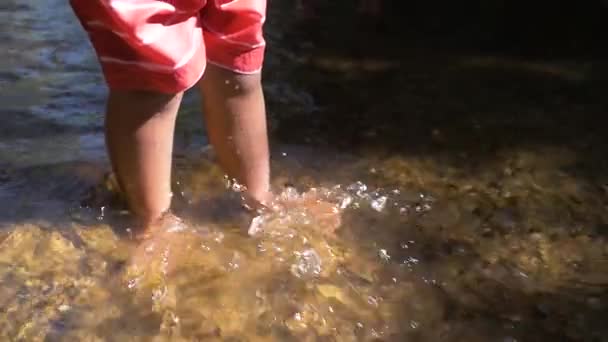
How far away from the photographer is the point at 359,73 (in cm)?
185

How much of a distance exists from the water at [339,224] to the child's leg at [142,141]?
0.27 ft

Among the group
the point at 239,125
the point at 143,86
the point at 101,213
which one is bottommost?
the point at 101,213

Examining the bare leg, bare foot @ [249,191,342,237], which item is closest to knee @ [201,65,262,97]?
the bare leg

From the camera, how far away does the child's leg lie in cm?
114

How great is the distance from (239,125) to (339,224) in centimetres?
22

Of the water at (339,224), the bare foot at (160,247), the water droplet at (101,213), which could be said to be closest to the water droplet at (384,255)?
the water at (339,224)

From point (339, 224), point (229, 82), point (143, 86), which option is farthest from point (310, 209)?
point (143, 86)

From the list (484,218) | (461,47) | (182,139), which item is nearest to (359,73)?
(461,47)

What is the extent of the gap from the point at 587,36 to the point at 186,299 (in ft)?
4.11

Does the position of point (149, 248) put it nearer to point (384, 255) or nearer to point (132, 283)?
point (132, 283)

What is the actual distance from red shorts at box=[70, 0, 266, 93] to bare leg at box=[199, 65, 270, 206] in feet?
0.11

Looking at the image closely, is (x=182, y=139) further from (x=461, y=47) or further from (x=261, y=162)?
(x=461, y=47)

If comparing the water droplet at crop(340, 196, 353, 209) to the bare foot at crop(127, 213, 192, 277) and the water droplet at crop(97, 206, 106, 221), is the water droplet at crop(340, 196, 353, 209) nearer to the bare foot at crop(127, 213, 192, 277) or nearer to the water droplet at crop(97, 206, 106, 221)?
the bare foot at crop(127, 213, 192, 277)

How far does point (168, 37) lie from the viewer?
3.52ft
